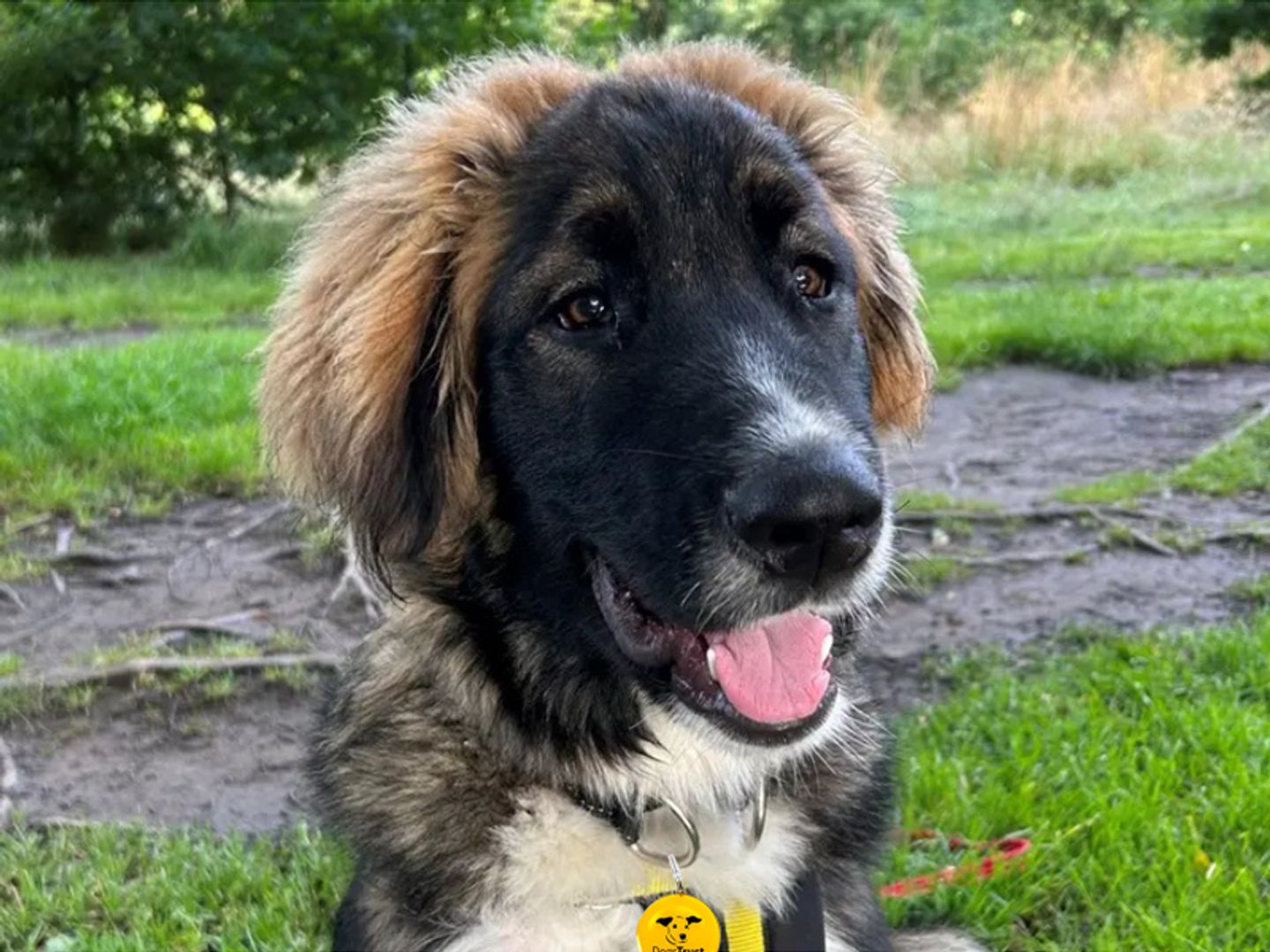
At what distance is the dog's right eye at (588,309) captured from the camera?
248cm

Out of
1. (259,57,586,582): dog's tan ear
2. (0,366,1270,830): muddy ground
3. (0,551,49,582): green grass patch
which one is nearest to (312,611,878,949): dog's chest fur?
(259,57,586,582): dog's tan ear

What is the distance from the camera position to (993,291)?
1023 centimetres

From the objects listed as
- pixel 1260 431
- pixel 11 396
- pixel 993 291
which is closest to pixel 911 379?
pixel 1260 431

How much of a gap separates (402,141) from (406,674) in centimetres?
121

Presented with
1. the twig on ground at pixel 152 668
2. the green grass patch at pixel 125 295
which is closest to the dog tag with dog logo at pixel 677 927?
the twig on ground at pixel 152 668

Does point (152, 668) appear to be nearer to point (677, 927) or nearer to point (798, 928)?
point (677, 927)

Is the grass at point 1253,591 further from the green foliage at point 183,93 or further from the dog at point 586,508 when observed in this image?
the green foliage at point 183,93

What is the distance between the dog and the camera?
238cm

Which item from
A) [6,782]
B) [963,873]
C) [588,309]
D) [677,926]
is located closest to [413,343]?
[588,309]

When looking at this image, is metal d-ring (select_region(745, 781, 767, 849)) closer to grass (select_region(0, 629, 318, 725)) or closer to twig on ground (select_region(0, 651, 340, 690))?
twig on ground (select_region(0, 651, 340, 690))

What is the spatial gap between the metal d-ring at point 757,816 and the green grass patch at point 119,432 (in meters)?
3.73

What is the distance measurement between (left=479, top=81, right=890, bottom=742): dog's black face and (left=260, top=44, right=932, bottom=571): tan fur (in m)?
0.10

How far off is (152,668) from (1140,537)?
4.01 m

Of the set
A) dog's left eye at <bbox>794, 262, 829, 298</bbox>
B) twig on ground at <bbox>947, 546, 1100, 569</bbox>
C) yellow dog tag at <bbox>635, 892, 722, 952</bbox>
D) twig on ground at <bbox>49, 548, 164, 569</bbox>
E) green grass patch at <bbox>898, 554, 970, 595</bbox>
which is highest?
dog's left eye at <bbox>794, 262, 829, 298</bbox>
